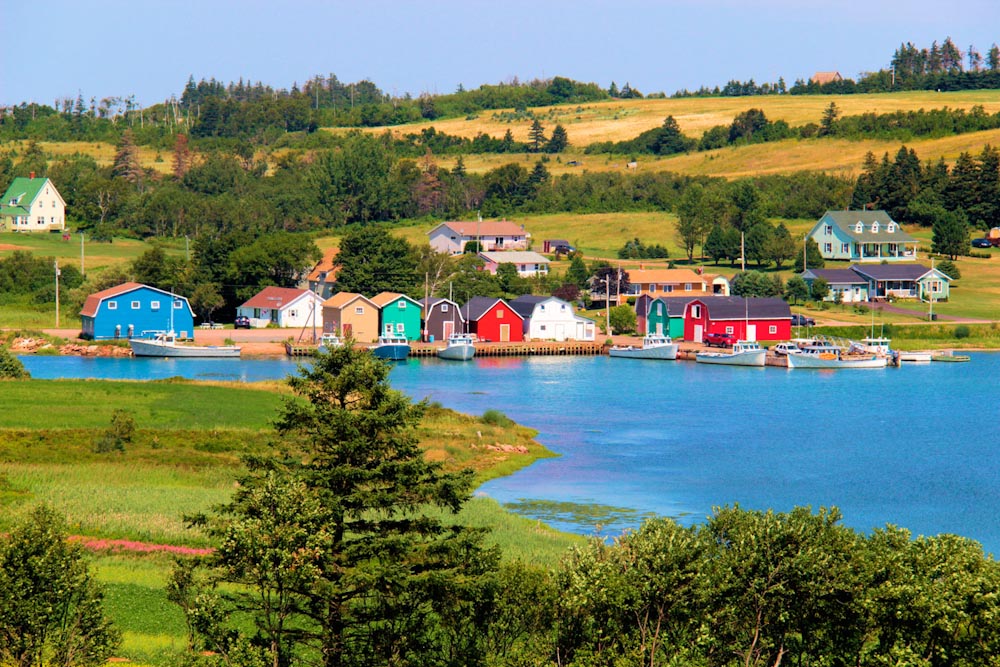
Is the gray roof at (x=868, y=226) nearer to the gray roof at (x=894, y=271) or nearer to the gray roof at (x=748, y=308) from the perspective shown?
the gray roof at (x=894, y=271)

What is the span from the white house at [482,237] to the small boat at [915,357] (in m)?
39.6

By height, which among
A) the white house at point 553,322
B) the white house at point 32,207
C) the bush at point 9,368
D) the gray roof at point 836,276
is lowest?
the bush at point 9,368

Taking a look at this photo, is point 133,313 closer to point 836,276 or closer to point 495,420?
point 495,420

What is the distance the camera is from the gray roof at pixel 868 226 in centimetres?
10038

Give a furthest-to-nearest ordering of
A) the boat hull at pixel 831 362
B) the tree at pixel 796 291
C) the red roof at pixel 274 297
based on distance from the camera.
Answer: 1. the tree at pixel 796 291
2. the red roof at pixel 274 297
3. the boat hull at pixel 831 362

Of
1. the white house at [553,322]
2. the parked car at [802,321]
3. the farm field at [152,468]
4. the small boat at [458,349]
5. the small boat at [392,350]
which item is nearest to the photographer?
the farm field at [152,468]

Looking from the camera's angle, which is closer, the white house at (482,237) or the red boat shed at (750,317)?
the red boat shed at (750,317)

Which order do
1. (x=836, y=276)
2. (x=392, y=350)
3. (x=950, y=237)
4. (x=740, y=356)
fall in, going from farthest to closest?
(x=950, y=237) < (x=836, y=276) < (x=392, y=350) < (x=740, y=356)

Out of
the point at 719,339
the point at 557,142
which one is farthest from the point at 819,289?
the point at 557,142

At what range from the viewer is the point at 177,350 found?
72938 mm

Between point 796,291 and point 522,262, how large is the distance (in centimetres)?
1990

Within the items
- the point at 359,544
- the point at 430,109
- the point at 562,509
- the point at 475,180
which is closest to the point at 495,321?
the point at 562,509

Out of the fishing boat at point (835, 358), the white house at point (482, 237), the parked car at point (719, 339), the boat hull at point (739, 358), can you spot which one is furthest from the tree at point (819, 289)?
the white house at point (482, 237)

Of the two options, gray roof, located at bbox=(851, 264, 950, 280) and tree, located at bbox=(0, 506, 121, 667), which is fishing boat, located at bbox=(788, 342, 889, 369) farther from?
tree, located at bbox=(0, 506, 121, 667)
